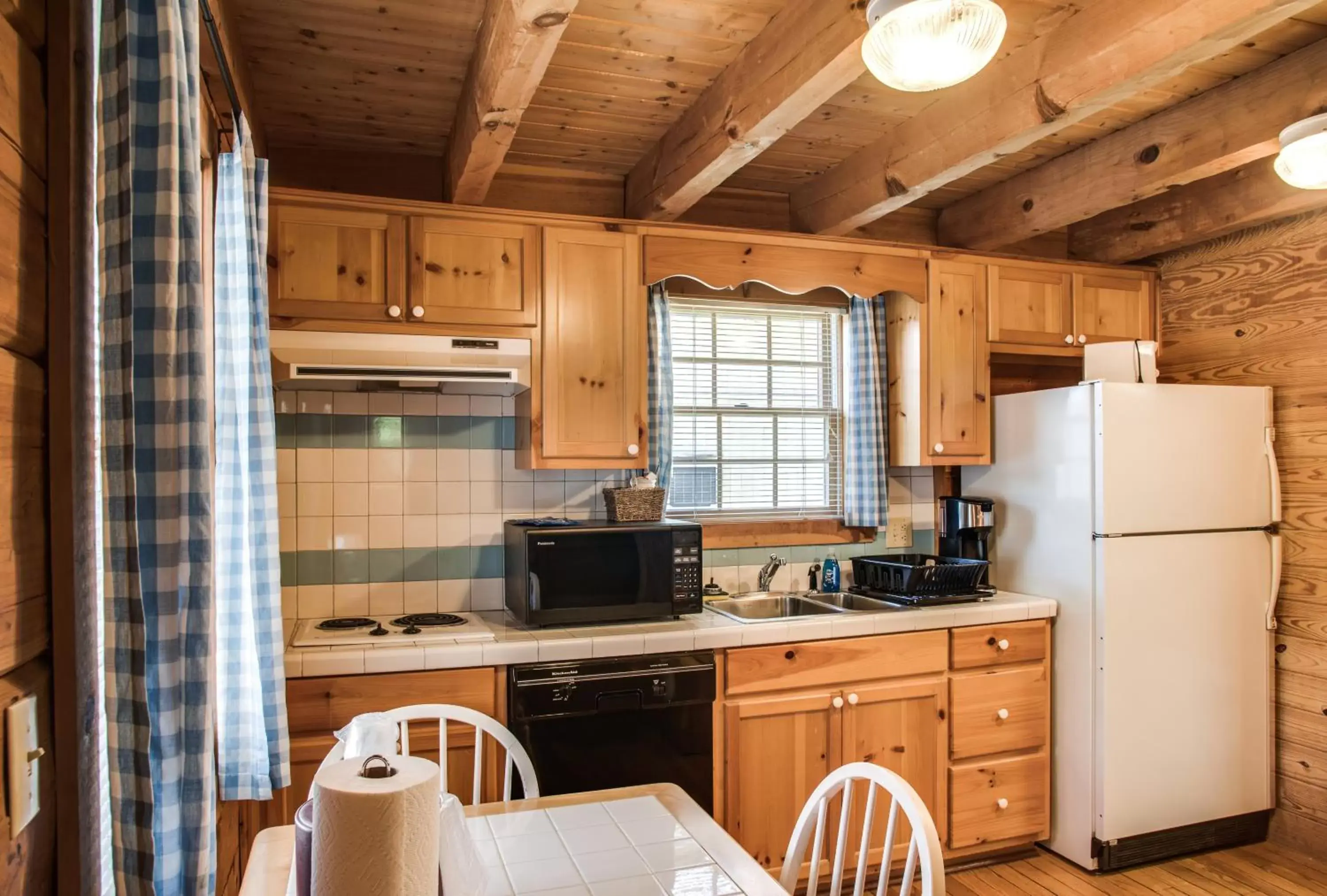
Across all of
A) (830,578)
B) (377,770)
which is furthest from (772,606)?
(377,770)

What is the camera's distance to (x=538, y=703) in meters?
2.50

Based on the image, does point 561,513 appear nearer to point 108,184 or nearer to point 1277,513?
point 108,184

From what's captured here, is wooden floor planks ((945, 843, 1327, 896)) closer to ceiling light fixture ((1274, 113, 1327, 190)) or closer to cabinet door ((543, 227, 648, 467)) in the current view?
cabinet door ((543, 227, 648, 467))

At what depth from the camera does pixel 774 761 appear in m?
2.81

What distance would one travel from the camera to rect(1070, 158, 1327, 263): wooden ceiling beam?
3027mm

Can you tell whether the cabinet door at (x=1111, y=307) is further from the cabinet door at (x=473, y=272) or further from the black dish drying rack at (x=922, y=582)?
the cabinet door at (x=473, y=272)

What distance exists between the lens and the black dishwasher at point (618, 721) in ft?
8.22

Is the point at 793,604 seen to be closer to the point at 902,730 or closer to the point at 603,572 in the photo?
the point at 902,730

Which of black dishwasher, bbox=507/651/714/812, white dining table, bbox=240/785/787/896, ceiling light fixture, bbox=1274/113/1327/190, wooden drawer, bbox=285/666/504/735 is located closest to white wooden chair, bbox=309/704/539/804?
white dining table, bbox=240/785/787/896

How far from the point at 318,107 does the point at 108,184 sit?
1938 millimetres

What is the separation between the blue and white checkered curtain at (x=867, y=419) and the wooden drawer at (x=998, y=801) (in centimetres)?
96

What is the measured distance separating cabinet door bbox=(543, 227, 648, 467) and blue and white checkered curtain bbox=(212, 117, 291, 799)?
991mm

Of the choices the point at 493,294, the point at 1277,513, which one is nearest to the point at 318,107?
the point at 493,294

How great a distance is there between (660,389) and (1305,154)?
1971 mm
